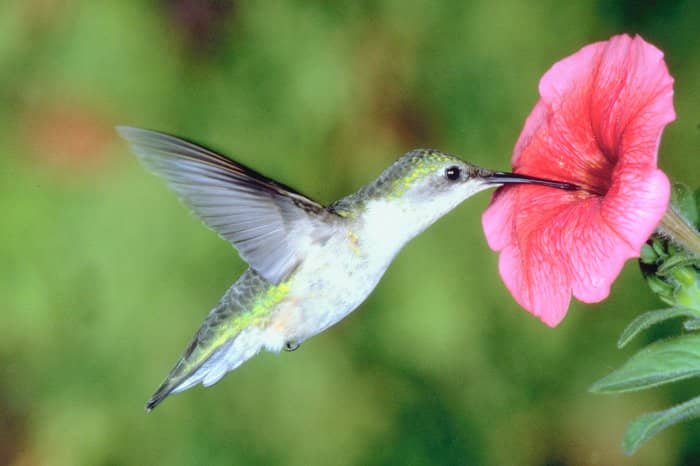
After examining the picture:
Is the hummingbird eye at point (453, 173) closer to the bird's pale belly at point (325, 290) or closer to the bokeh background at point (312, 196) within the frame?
the bird's pale belly at point (325, 290)

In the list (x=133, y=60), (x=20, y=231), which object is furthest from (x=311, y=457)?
(x=133, y=60)

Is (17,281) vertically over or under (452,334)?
over

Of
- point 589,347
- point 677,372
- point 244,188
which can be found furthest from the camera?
point 589,347

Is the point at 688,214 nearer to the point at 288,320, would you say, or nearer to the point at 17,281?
the point at 288,320

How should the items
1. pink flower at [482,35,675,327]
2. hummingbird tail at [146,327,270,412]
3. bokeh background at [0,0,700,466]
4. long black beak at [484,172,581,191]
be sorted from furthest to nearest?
bokeh background at [0,0,700,466] < hummingbird tail at [146,327,270,412] < long black beak at [484,172,581,191] < pink flower at [482,35,675,327]

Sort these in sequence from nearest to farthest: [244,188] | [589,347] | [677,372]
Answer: [677,372] < [244,188] < [589,347]

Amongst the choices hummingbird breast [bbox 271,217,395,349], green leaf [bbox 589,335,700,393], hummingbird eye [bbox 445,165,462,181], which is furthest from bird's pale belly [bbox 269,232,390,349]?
green leaf [bbox 589,335,700,393]

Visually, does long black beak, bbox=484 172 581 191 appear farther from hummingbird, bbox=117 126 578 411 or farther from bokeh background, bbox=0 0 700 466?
Result: bokeh background, bbox=0 0 700 466
